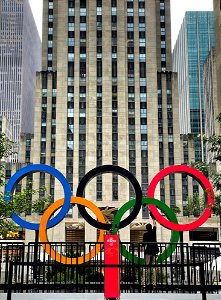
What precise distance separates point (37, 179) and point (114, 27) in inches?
1349

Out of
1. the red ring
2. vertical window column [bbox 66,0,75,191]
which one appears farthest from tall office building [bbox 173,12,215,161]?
the red ring

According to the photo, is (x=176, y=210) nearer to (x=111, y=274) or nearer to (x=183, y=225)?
(x=183, y=225)

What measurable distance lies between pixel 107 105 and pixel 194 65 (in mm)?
117625

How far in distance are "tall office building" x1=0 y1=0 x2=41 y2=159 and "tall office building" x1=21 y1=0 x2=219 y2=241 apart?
97.8 m

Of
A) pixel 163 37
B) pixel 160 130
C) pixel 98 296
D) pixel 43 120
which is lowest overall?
pixel 98 296

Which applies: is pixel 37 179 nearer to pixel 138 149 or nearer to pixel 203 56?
pixel 138 149

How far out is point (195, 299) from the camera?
45.0 feet

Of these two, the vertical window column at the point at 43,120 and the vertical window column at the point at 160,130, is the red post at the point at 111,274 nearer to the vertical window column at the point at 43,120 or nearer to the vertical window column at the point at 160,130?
the vertical window column at the point at 160,130

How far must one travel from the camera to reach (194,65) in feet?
607

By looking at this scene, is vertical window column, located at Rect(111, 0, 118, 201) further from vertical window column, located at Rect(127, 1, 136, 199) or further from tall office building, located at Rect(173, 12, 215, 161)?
tall office building, located at Rect(173, 12, 215, 161)

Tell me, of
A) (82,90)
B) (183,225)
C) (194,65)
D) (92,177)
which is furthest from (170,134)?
(194,65)

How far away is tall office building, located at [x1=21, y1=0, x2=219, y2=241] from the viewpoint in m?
76.4

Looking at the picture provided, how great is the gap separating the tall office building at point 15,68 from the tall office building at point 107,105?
321 feet

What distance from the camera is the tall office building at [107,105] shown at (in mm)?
76438
